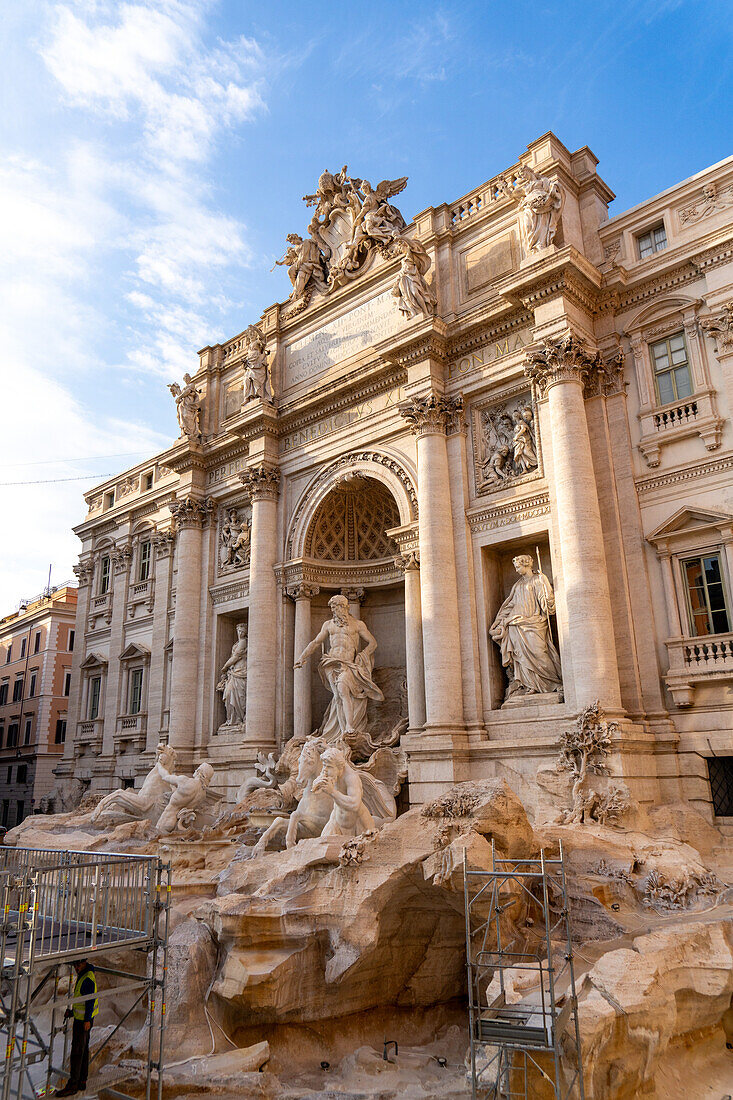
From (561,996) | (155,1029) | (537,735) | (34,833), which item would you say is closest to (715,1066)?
(561,996)

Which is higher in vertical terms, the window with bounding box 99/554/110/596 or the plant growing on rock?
the window with bounding box 99/554/110/596

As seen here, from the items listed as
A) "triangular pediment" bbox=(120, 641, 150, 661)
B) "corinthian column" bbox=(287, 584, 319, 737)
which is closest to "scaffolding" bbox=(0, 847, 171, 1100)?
"corinthian column" bbox=(287, 584, 319, 737)

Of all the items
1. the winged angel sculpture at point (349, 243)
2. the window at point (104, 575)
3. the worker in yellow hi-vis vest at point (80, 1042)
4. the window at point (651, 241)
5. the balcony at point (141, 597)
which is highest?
the winged angel sculpture at point (349, 243)

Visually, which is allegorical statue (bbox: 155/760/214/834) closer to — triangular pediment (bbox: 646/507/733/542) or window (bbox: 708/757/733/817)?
window (bbox: 708/757/733/817)

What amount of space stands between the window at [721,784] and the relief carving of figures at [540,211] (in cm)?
1090

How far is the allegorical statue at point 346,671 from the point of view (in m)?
19.8

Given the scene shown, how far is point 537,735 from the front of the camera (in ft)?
53.5

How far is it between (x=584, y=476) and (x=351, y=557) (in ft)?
27.9

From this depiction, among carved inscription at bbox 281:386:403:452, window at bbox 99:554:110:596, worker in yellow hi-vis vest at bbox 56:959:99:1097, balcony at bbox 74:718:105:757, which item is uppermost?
carved inscription at bbox 281:386:403:452

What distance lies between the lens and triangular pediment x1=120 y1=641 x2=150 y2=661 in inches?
1133

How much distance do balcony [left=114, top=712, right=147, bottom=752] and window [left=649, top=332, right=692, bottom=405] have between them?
19272mm

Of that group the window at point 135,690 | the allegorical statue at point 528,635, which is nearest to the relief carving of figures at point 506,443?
the allegorical statue at point 528,635

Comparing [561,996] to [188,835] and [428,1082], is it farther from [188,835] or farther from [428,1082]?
[188,835]

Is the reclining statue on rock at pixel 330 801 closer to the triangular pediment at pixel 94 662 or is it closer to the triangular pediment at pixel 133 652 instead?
the triangular pediment at pixel 133 652
